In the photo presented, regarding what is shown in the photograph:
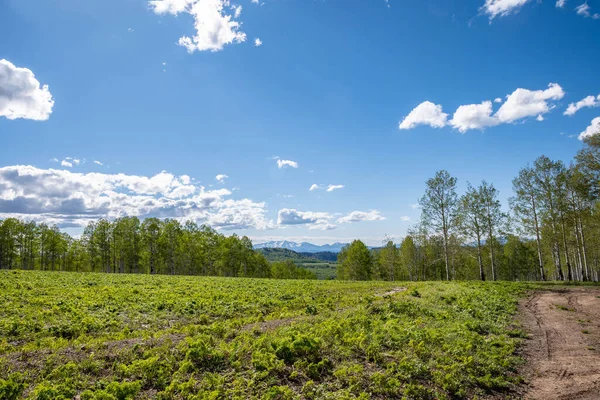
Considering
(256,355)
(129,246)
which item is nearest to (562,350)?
(256,355)

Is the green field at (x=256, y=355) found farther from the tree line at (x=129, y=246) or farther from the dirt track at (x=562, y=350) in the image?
the tree line at (x=129, y=246)

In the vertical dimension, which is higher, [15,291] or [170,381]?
[15,291]

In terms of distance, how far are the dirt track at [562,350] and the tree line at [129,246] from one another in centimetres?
7343

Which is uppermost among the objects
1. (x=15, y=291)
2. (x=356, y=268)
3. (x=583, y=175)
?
(x=583, y=175)

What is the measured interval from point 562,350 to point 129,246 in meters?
86.3

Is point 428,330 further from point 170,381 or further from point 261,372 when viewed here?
point 170,381

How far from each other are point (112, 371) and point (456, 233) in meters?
44.8

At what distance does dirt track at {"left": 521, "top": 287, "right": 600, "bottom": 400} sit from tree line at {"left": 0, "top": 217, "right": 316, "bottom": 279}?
73434 mm

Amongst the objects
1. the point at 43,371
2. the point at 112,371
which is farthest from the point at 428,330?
the point at 43,371

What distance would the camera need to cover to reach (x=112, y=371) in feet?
29.9

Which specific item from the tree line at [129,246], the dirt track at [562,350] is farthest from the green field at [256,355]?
the tree line at [129,246]

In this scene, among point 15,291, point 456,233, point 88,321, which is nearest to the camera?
point 88,321

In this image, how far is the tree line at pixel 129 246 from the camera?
7669 cm

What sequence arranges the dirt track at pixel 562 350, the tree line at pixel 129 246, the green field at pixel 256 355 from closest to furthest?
the green field at pixel 256 355
the dirt track at pixel 562 350
the tree line at pixel 129 246
